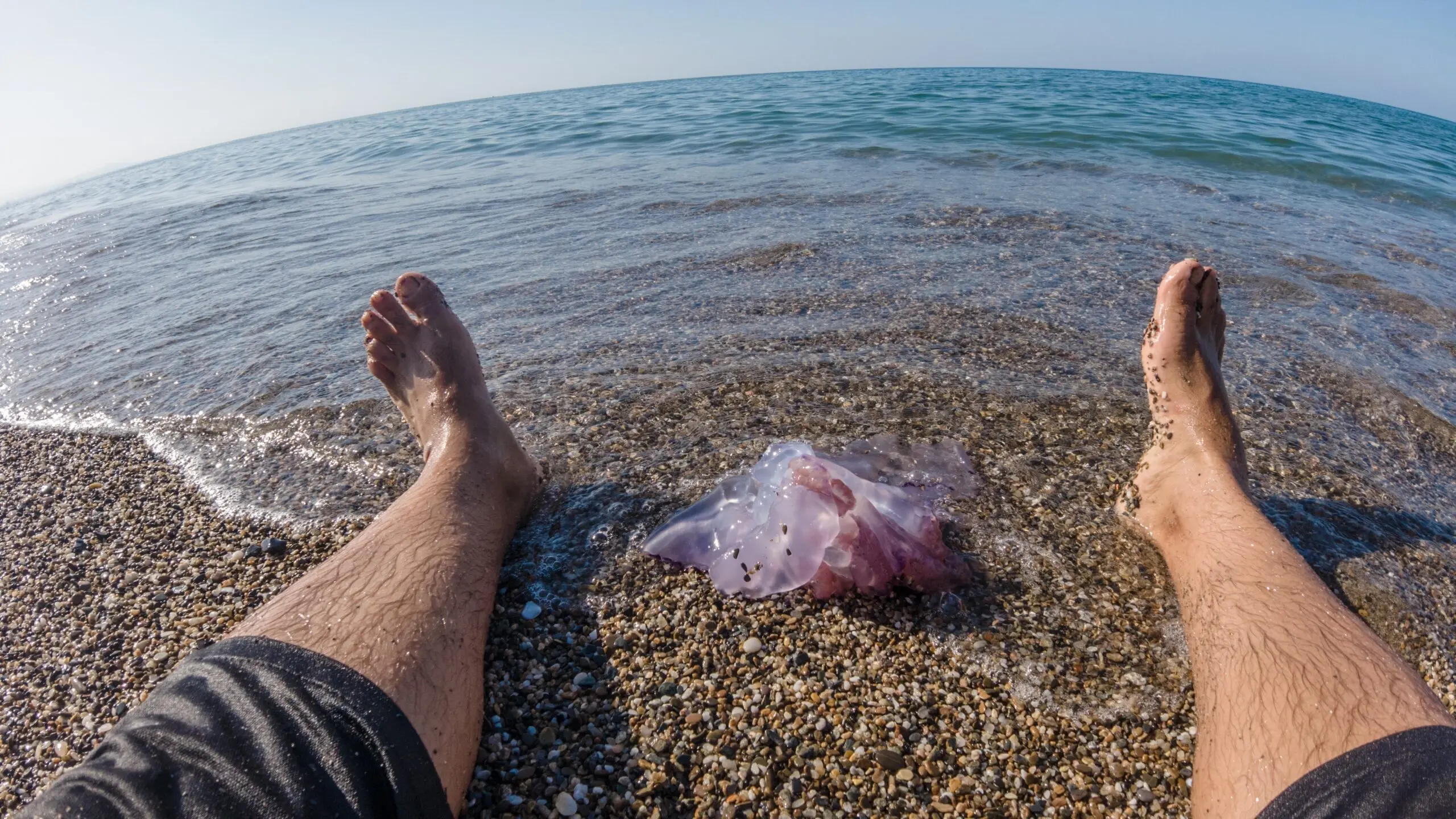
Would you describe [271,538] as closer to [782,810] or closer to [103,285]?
[782,810]

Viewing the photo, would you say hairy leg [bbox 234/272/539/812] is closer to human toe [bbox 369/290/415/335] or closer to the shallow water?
human toe [bbox 369/290/415/335]

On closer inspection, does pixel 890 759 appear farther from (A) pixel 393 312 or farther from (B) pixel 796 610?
(A) pixel 393 312

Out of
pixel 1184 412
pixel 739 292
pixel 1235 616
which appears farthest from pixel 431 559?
pixel 739 292

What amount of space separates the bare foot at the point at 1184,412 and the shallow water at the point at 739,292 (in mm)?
472

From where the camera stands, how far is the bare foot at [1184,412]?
2.17 m

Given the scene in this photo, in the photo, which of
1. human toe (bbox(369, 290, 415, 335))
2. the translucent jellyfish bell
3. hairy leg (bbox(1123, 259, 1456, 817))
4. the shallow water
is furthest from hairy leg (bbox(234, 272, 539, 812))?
hairy leg (bbox(1123, 259, 1456, 817))

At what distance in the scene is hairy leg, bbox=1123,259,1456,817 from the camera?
4.15ft

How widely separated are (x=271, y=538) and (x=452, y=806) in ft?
4.67

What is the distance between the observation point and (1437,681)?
1.73 meters

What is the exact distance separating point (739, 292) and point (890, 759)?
124 inches

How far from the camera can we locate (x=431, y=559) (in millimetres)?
1839

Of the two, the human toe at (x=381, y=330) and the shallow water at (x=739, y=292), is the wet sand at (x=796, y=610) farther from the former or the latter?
the human toe at (x=381, y=330)

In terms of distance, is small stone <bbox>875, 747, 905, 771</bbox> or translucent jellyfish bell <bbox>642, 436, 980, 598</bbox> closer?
small stone <bbox>875, 747, 905, 771</bbox>

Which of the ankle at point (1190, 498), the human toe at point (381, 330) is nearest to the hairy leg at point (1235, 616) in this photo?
the ankle at point (1190, 498)
